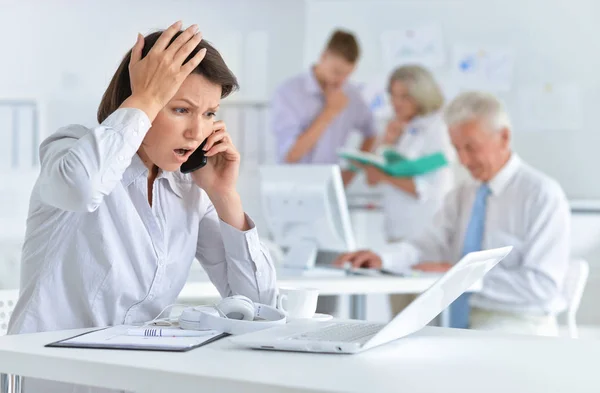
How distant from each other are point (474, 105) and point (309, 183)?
3.07 ft

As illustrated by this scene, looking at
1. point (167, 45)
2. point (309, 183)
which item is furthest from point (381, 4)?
point (167, 45)

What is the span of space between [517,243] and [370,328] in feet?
6.85

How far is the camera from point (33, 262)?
152 centimetres

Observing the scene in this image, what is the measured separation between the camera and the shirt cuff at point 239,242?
1.68 metres

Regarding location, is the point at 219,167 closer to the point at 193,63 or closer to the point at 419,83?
the point at 193,63

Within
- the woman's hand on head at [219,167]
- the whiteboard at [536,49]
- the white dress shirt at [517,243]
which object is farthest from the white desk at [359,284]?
the whiteboard at [536,49]

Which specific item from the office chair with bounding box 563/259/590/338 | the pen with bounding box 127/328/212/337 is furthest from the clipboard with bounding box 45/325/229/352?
the office chair with bounding box 563/259/590/338

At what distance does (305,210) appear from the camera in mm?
3055

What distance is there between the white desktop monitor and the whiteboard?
87.5 inches

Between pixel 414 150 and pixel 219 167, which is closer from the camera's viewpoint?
pixel 219 167

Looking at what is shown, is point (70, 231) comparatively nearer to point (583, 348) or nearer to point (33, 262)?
point (33, 262)

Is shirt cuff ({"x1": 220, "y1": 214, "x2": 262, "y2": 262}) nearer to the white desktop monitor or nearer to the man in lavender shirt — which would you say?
the white desktop monitor

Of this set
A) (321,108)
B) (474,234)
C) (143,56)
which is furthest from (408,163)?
(143,56)

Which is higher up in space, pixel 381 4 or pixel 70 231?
pixel 381 4
